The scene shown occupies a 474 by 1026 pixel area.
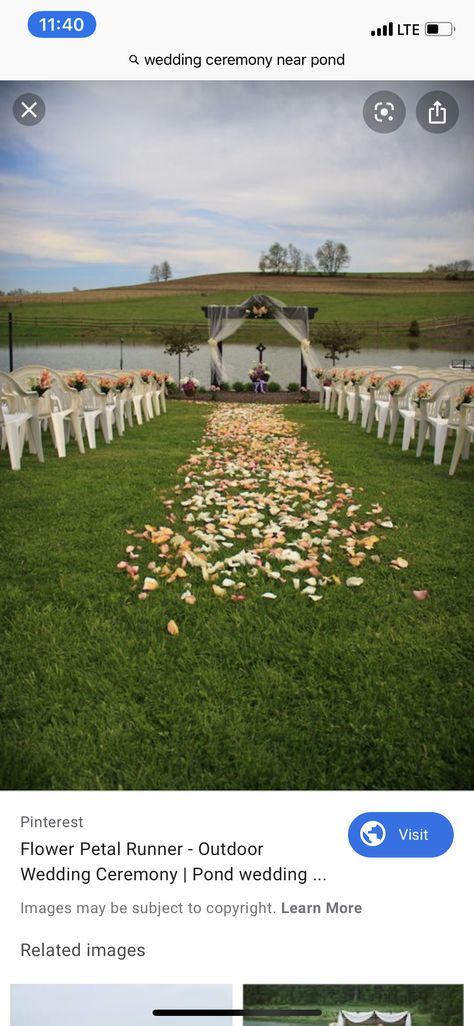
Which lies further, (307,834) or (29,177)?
(29,177)

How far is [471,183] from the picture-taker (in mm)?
2025

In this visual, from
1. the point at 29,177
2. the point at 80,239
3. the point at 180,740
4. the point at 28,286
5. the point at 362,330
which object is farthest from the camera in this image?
the point at 362,330

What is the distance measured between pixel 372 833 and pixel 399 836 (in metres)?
0.06

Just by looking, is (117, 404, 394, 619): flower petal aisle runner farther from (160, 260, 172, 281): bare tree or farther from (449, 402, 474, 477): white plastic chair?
(160, 260, 172, 281): bare tree

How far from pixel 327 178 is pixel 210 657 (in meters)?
2.06

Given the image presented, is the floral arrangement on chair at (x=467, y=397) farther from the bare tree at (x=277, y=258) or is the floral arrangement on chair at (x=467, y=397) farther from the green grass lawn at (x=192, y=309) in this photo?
the bare tree at (x=277, y=258)

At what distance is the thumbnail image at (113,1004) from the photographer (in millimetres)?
1160

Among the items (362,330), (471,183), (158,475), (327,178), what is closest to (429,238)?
(471,183)

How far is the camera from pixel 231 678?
6.38 ft

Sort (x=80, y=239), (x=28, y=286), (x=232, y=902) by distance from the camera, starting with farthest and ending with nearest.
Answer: (x=80, y=239)
(x=28, y=286)
(x=232, y=902)

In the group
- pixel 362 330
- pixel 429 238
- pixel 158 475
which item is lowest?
pixel 158 475

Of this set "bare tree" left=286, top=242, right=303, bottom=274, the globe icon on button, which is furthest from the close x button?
"bare tree" left=286, top=242, right=303, bottom=274

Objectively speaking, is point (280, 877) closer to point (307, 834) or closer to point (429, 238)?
point (307, 834)
